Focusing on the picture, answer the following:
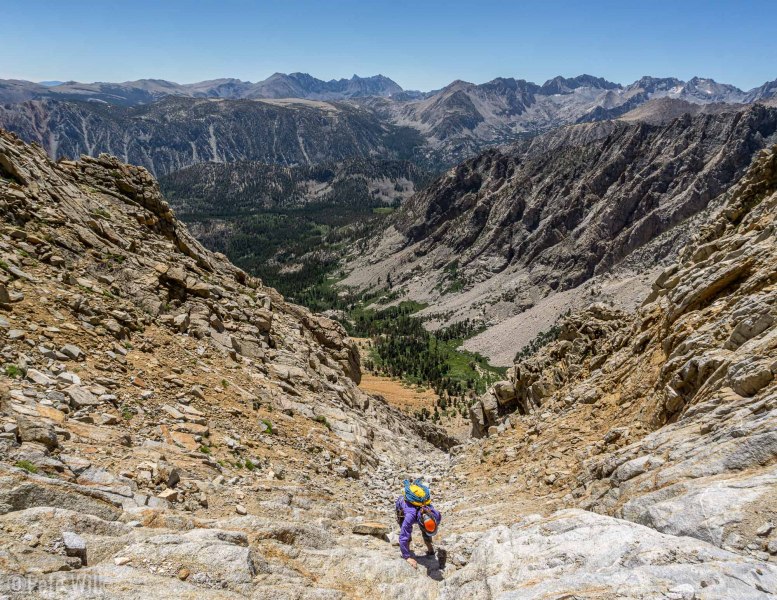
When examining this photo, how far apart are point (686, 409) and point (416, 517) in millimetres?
8910

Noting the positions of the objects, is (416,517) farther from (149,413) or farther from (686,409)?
(149,413)

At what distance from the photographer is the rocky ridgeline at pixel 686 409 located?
32.2 feet

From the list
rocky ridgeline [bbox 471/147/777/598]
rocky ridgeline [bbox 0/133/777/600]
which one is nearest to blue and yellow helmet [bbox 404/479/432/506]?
rocky ridgeline [bbox 0/133/777/600]

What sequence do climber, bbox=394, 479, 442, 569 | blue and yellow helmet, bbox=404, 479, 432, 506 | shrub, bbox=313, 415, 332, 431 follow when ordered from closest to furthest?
1. climber, bbox=394, 479, 442, 569
2. blue and yellow helmet, bbox=404, 479, 432, 506
3. shrub, bbox=313, 415, 332, 431

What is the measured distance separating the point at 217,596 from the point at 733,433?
11.6 meters

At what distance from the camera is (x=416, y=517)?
41.9ft

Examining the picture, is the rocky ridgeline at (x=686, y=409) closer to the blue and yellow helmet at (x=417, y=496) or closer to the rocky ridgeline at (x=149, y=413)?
the blue and yellow helmet at (x=417, y=496)

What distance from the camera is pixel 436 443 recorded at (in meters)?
47.2

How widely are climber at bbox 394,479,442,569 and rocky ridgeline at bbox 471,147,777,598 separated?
438cm

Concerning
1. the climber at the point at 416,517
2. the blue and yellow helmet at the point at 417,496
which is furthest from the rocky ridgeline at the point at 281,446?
the blue and yellow helmet at the point at 417,496

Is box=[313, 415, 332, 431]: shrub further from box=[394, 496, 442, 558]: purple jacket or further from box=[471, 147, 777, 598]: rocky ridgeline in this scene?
box=[394, 496, 442, 558]: purple jacket

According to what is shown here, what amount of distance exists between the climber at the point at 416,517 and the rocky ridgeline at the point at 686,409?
14.4 ft

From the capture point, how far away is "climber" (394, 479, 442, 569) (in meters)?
12.2

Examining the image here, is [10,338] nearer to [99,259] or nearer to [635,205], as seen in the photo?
[99,259]
